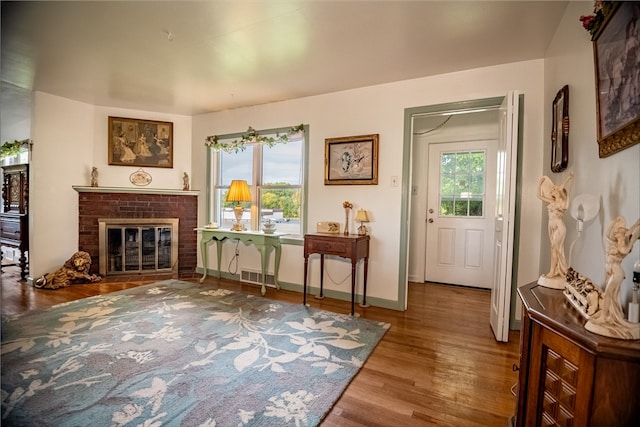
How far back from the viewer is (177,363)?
2.06 m

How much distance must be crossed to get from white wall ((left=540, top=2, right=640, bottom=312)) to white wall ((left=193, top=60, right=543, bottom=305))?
50 centimetres

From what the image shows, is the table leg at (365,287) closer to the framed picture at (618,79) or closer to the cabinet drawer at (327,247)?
the cabinet drawer at (327,247)

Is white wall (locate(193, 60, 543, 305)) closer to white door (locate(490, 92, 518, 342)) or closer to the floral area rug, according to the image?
white door (locate(490, 92, 518, 342))

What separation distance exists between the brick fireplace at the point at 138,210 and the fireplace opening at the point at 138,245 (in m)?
0.07

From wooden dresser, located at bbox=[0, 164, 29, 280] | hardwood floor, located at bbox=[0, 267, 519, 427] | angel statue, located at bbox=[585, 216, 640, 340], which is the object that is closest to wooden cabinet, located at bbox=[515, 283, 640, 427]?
angel statue, located at bbox=[585, 216, 640, 340]

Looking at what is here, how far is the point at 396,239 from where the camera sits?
130 inches

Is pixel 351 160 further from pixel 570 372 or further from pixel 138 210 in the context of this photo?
pixel 138 210

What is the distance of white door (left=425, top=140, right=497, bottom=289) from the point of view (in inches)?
164

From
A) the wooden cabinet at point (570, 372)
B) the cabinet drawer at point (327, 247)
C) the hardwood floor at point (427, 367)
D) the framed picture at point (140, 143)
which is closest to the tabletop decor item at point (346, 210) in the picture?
the cabinet drawer at point (327, 247)

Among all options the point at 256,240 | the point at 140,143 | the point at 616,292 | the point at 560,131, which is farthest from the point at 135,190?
the point at 616,292

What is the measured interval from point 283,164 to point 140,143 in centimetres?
231

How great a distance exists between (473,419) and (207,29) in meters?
3.19

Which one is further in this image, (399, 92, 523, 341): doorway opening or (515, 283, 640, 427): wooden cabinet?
(399, 92, 523, 341): doorway opening

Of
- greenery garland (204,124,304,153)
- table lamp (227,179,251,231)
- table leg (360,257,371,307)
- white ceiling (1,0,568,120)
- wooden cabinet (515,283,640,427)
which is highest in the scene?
white ceiling (1,0,568,120)
